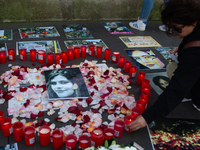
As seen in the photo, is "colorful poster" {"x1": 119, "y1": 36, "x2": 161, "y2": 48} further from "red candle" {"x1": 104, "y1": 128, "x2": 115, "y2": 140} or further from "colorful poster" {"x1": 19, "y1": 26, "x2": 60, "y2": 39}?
"red candle" {"x1": 104, "y1": 128, "x2": 115, "y2": 140}

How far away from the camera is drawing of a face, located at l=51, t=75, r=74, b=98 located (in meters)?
1.66

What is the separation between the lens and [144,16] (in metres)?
3.28

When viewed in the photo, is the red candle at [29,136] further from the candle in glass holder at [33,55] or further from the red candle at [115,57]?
the red candle at [115,57]

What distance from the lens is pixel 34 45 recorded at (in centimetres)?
253

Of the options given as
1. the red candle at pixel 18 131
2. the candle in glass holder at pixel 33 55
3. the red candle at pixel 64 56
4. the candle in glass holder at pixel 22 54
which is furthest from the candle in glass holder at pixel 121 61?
the red candle at pixel 18 131

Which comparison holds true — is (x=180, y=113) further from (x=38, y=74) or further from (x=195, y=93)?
(x=38, y=74)

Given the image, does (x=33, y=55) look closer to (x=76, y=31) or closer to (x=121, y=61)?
(x=121, y=61)

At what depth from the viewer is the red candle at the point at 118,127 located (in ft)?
4.27

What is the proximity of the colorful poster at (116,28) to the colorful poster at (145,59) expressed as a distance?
0.68 metres

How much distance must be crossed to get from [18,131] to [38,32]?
200 cm

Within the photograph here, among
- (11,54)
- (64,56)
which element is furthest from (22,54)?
(64,56)

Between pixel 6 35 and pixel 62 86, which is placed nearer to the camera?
pixel 62 86

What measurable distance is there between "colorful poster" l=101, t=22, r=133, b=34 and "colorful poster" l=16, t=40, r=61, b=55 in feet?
3.40

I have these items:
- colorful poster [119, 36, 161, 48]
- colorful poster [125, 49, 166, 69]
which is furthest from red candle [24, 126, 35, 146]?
colorful poster [119, 36, 161, 48]
